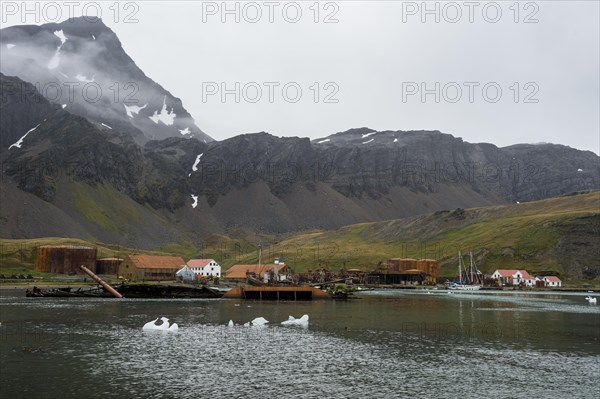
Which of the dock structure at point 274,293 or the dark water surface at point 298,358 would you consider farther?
the dock structure at point 274,293

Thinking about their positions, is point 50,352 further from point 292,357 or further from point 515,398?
point 515,398

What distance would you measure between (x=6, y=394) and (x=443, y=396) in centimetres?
2855

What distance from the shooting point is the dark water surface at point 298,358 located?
39.2 metres

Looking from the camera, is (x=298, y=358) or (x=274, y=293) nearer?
(x=298, y=358)

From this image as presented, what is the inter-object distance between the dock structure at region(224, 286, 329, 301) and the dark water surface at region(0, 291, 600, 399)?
162ft

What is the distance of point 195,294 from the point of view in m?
140

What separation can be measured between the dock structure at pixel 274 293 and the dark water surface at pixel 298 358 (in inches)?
1948

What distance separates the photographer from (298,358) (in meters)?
51.2

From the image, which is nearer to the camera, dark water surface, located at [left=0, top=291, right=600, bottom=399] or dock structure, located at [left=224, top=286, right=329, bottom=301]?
dark water surface, located at [left=0, top=291, right=600, bottom=399]

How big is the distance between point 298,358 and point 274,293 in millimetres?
87418

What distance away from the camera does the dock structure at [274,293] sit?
449 feet

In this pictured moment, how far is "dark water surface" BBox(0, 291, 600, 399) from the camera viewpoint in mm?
39219

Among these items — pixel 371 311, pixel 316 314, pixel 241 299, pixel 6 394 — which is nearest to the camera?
pixel 6 394

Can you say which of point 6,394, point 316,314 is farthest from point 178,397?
point 316,314
